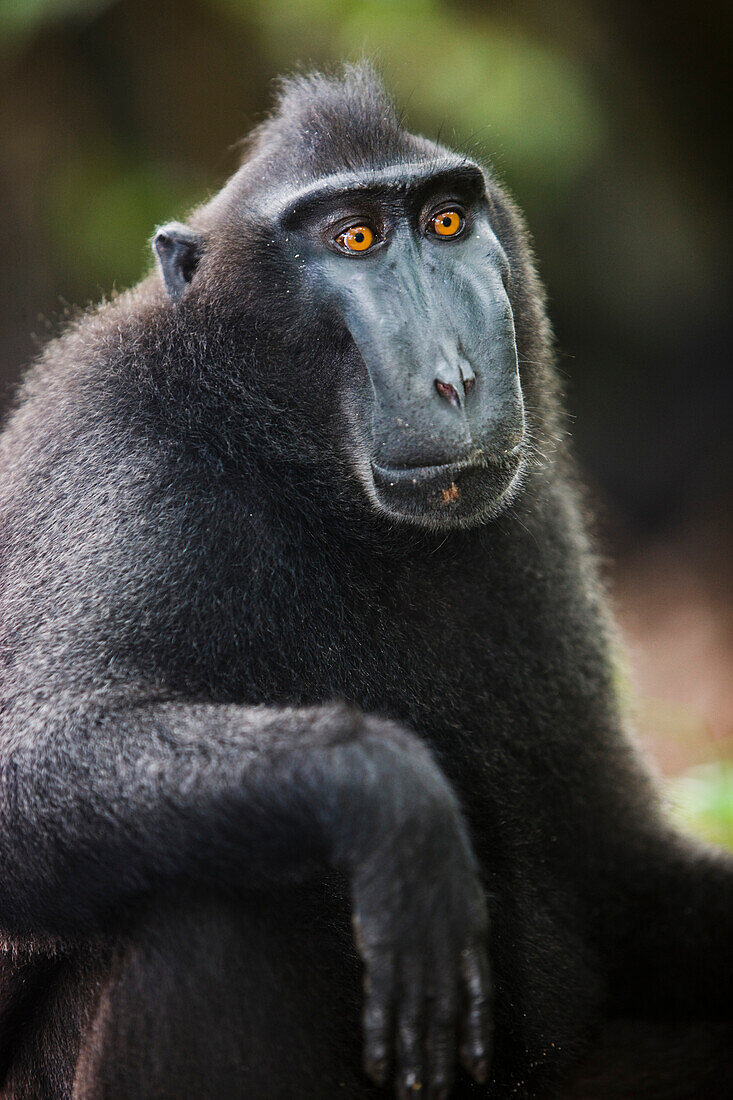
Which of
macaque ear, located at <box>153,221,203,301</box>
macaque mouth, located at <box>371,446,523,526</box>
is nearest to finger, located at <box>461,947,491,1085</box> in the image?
macaque mouth, located at <box>371,446,523,526</box>

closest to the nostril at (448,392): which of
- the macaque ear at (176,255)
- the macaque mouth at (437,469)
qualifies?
the macaque mouth at (437,469)

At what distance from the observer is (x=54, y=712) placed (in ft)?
9.12

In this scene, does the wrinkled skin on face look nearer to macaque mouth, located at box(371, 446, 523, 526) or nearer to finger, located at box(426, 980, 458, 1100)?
macaque mouth, located at box(371, 446, 523, 526)

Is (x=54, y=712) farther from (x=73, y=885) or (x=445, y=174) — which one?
(x=445, y=174)

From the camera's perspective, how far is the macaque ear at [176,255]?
360 centimetres

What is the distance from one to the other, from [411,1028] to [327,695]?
36.6 inches

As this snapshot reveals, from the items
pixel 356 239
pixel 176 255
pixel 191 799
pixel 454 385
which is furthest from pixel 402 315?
pixel 191 799

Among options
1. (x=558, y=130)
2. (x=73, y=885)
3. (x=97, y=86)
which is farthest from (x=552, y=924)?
(x=97, y=86)

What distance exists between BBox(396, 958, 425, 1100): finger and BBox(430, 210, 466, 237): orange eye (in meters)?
2.11

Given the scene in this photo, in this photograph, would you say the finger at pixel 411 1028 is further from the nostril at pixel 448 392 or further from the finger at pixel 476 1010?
the nostril at pixel 448 392

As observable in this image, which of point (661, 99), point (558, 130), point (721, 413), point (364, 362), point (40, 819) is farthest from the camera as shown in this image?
point (721, 413)

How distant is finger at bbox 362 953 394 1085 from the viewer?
248 cm

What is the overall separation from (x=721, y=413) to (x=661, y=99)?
8.68 feet

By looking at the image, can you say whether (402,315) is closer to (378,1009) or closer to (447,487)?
(447,487)
